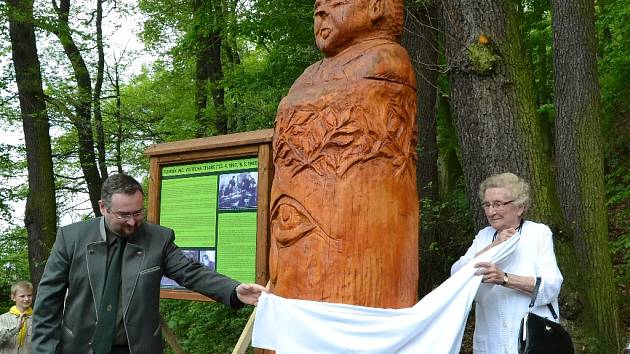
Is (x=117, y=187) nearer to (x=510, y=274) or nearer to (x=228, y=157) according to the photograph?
(x=228, y=157)

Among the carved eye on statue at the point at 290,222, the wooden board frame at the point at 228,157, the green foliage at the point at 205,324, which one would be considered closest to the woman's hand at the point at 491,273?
the carved eye on statue at the point at 290,222

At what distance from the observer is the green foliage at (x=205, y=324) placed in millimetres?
7844

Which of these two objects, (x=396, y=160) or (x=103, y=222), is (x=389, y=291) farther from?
(x=103, y=222)

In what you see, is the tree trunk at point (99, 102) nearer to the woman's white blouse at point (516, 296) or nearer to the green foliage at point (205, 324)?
the green foliage at point (205, 324)

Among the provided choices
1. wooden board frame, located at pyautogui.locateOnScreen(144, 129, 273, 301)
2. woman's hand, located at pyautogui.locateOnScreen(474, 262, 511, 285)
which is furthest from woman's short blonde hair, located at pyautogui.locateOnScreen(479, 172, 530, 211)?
wooden board frame, located at pyautogui.locateOnScreen(144, 129, 273, 301)

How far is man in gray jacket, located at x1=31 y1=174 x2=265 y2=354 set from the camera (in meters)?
3.29

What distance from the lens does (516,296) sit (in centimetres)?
329

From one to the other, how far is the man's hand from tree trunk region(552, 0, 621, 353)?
338 cm

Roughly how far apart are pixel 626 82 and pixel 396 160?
390 inches

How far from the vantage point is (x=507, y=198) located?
3.33 metres

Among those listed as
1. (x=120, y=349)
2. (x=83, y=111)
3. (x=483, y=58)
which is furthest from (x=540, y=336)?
(x=83, y=111)

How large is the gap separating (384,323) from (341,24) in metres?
1.67

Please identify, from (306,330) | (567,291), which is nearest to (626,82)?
(567,291)

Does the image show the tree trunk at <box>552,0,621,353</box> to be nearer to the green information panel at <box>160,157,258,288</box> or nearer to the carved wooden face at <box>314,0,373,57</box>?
the green information panel at <box>160,157,258,288</box>
